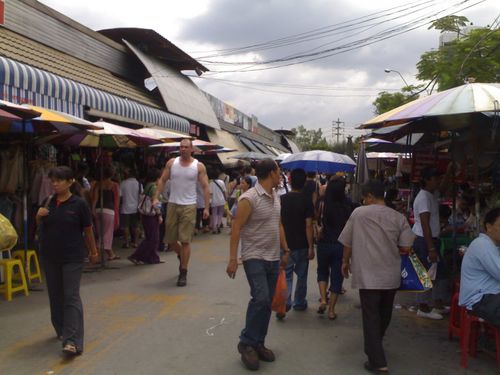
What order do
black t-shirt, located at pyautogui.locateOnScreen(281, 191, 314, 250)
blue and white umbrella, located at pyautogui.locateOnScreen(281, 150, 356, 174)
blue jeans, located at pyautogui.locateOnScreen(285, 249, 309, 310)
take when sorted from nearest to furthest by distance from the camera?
1. black t-shirt, located at pyautogui.locateOnScreen(281, 191, 314, 250)
2. blue jeans, located at pyautogui.locateOnScreen(285, 249, 309, 310)
3. blue and white umbrella, located at pyautogui.locateOnScreen(281, 150, 356, 174)

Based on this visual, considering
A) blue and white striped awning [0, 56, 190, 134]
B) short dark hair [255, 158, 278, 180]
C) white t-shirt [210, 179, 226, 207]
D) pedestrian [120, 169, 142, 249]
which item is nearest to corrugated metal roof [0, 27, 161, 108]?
blue and white striped awning [0, 56, 190, 134]

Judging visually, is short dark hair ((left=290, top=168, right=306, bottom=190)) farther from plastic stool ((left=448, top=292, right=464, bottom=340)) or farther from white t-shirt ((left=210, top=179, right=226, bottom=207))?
white t-shirt ((left=210, top=179, right=226, bottom=207))

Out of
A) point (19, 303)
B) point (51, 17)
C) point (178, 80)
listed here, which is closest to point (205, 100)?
point (178, 80)

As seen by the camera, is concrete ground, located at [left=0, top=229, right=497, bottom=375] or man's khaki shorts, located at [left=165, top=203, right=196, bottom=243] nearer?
concrete ground, located at [left=0, top=229, right=497, bottom=375]

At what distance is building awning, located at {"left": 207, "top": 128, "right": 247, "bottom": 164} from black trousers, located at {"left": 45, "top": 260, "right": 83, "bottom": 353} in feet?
48.4

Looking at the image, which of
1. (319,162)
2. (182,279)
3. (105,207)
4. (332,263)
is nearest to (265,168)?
(332,263)

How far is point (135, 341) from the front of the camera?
4762 mm

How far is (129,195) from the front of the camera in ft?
32.4

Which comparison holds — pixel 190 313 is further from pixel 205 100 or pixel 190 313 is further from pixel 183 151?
pixel 205 100

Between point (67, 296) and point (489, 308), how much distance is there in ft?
11.5

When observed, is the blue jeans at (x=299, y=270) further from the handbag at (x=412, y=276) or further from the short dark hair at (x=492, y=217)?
the short dark hair at (x=492, y=217)

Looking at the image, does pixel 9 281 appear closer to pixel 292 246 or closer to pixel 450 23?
pixel 292 246

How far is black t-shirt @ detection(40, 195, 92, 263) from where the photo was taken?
4.39m

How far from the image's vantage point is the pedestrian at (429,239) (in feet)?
17.8
